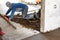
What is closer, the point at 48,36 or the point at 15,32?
the point at 48,36

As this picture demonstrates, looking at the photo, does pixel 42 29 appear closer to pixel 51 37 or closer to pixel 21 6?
pixel 51 37

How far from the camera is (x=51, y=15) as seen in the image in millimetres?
3605

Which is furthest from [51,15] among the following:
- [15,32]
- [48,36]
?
[15,32]

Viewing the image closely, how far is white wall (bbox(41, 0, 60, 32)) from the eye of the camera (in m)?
3.46

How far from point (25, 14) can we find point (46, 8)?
1286 mm

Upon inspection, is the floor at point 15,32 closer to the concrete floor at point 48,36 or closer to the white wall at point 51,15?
the concrete floor at point 48,36

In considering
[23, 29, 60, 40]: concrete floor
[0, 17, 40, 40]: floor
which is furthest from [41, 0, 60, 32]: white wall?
[0, 17, 40, 40]: floor

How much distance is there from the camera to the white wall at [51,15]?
3.46 metres

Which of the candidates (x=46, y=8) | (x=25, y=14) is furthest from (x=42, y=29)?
(x=25, y=14)

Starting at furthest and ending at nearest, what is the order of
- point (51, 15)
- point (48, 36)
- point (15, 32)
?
point (51, 15)
point (15, 32)
point (48, 36)

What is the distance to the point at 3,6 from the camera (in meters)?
5.16

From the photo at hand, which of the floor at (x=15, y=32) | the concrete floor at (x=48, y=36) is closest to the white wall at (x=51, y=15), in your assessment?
the concrete floor at (x=48, y=36)

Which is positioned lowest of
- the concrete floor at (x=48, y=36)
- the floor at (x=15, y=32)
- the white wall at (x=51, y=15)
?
the concrete floor at (x=48, y=36)

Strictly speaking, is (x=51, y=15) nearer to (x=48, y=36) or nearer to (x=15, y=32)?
(x=48, y=36)
